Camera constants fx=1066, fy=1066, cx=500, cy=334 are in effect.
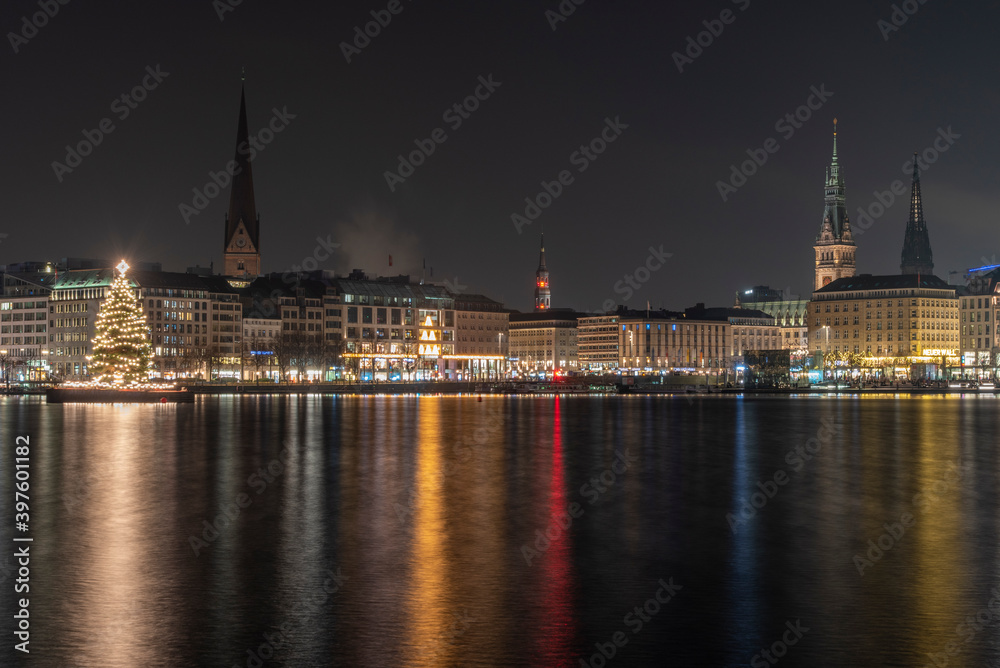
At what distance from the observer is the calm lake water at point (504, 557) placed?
50.7 feet

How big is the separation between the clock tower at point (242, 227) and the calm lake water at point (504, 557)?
146 meters

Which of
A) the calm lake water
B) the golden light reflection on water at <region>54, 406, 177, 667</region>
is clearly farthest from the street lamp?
the golden light reflection on water at <region>54, 406, 177, 667</region>

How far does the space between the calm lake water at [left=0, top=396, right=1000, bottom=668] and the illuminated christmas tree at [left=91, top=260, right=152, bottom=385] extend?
40.4 metres

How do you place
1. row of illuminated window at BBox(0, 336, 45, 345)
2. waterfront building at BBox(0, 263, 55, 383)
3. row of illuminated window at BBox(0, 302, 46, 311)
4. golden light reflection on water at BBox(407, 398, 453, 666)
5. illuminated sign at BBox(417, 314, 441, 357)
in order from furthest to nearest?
illuminated sign at BBox(417, 314, 441, 357)
row of illuminated window at BBox(0, 302, 46, 311)
row of illuminated window at BBox(0, 336, 45, 345)
waterfront building at BBox(0, 263, 55, 383)
golden light reflection on water at BBox(407, 398, 453, 666)

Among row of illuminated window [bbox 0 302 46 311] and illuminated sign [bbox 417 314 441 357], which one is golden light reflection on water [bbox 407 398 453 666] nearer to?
illuminated sign [bbox 417 314 441 357]

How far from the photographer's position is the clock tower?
187750mm

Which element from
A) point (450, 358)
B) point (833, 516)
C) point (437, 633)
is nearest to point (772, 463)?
point (833, 516)

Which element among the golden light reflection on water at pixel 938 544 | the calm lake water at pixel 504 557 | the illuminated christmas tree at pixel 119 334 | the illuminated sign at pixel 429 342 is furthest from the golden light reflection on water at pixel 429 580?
the illuminated sign at pixel 429 342

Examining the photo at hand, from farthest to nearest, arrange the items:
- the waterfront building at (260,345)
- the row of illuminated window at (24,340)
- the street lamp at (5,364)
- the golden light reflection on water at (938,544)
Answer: the row of illuminated window at (24,340)
the waterfront building at (260,345)
the street lamp at (5,364)
the golden light reflection on water at (938,544)

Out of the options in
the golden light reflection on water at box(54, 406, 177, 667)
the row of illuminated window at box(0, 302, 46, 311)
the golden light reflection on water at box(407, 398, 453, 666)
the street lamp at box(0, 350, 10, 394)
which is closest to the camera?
the golden light reflection on water at box(407, 398, 453, 666)

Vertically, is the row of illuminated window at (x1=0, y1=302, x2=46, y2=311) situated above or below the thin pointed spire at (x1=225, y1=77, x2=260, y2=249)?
below

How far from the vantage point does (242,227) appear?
189 metres

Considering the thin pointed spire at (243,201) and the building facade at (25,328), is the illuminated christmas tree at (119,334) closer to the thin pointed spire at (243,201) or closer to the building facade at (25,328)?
the building facade at (25,328)

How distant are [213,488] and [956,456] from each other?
31228 mm
